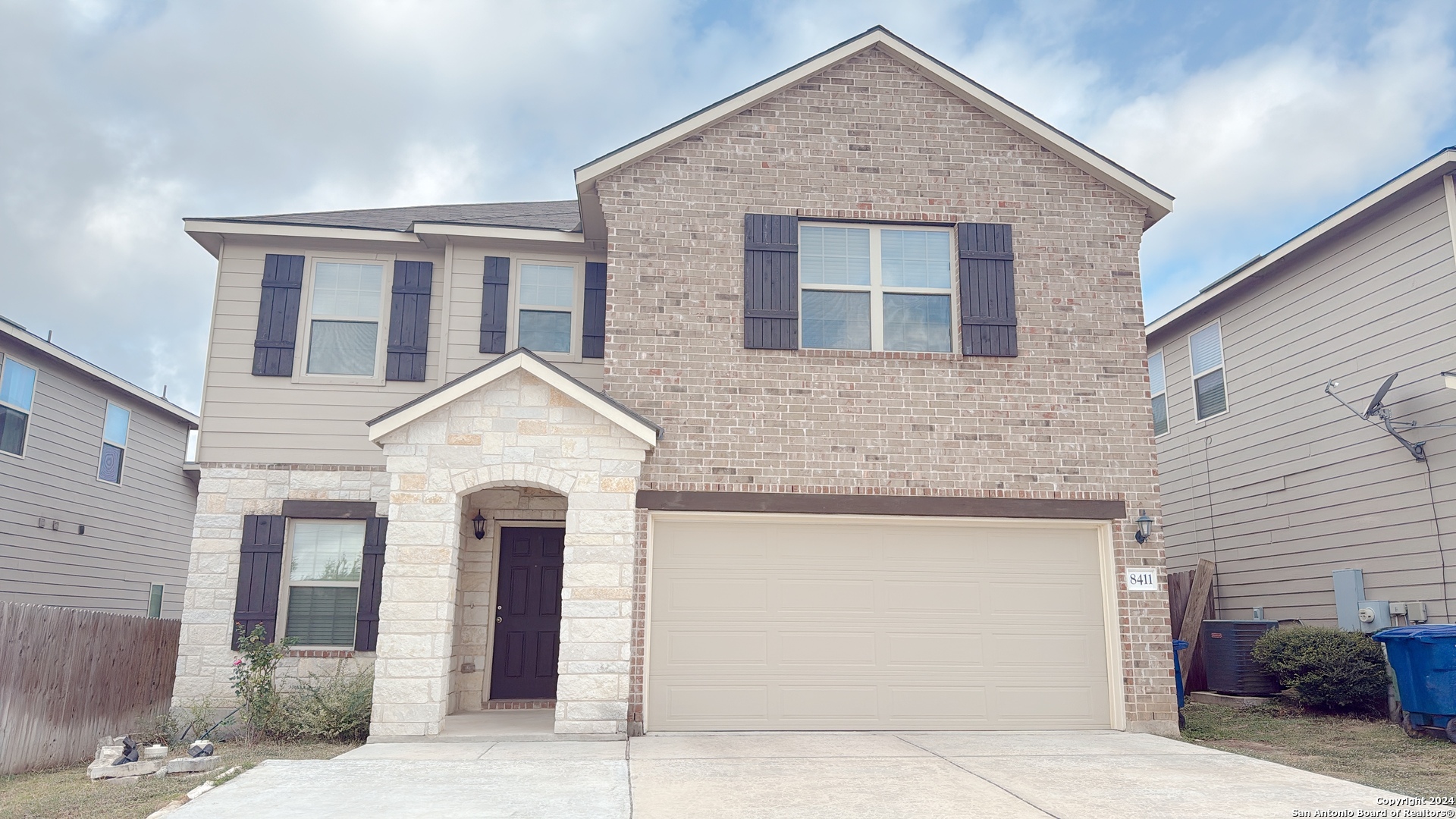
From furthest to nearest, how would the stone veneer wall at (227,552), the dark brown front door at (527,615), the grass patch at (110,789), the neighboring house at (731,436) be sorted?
the dark brown front door at (527,615) → the stone veneer wall at (227,552) → the neighboring house at (731,436) → the grass patch at (110,789)

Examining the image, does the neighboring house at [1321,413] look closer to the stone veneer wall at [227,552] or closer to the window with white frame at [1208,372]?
the window with white frame at [1208,372]

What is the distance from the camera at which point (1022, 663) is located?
967 centimetres

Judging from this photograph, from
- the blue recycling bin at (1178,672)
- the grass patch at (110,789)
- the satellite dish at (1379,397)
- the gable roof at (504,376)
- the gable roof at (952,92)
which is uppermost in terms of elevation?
the gable roof at (952,92)

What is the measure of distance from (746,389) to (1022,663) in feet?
12.9

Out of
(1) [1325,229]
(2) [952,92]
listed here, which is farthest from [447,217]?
(1) [1325,229]

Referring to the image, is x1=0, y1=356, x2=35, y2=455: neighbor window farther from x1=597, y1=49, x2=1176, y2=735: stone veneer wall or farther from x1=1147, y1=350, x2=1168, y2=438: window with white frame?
x1=1147, y1=350, x2=1168, y2=438: window with white frame

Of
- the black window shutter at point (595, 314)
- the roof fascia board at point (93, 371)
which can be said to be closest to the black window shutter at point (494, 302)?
the black window shutter at point (595, 314)

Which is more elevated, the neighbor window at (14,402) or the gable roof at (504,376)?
the neighbor window at (14,402)

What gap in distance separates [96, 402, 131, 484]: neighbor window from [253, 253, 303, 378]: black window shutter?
20.6 ft

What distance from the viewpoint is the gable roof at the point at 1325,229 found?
32.1 feet

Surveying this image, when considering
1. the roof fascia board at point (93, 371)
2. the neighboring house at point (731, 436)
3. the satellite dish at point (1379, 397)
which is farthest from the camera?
the roof fascia board at point (93, 371)

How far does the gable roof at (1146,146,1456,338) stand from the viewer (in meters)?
9.80

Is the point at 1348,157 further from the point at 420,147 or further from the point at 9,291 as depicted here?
the point at 9,291

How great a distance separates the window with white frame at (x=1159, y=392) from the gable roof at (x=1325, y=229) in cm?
55
